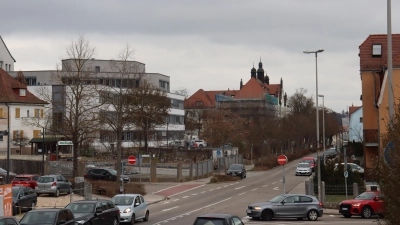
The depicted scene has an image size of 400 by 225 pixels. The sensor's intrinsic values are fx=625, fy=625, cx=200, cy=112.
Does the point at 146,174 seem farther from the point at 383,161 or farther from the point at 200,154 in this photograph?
the point at 383,161

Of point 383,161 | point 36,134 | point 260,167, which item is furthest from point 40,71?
point 383,161

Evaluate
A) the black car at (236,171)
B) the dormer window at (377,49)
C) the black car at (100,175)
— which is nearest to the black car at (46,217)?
the black car at (100,175)

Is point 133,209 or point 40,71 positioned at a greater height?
point 40,71

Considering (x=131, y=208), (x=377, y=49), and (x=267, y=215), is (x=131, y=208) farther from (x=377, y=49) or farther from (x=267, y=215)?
(x=377, y=49)

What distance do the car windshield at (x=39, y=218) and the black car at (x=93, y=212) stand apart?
2.41 metres

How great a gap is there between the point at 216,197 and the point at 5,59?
222ft

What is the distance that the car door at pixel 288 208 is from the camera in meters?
32.1

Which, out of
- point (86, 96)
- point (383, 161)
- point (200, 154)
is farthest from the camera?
point (200, 154)

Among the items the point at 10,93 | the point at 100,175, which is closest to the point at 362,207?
the point at 100,175

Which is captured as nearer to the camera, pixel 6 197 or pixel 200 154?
pixel 6 197

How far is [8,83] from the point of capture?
74.8 meters

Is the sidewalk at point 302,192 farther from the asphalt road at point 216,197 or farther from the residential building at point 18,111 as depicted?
the residential building at point 18,111

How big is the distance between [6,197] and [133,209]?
614 cm

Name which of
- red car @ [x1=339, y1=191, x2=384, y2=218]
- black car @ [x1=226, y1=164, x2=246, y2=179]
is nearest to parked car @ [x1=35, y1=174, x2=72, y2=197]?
red car @ [x1=339, y1=191, x2=384, y2=218]
